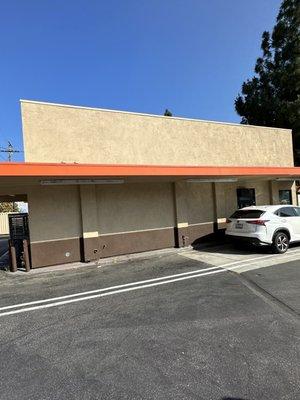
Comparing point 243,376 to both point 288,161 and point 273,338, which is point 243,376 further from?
point 288,161

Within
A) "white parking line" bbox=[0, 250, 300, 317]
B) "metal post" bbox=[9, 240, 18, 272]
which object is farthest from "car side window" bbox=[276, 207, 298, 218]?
"metal post" bbox=[9, 240, 18, 272]

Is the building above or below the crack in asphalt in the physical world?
above

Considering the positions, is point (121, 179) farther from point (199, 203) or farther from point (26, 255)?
point (199, 203)

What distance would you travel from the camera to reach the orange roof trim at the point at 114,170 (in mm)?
8945

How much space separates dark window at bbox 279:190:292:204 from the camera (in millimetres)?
17844

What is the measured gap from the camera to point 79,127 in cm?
1212

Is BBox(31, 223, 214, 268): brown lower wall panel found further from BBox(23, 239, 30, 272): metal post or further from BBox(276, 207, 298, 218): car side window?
BBox(276, 207, 298, 218): car side window

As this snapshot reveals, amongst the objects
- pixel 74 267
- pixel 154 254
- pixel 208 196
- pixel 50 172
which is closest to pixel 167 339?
pixel 50 172

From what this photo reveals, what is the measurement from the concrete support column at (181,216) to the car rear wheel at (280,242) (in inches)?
138

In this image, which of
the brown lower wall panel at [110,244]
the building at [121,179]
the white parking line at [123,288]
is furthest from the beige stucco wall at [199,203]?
the white parking line at [123,288]

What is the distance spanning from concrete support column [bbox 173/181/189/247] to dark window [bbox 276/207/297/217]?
3547 millimetres

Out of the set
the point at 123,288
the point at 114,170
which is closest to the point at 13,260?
the point at 114,170

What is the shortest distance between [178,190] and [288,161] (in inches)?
300

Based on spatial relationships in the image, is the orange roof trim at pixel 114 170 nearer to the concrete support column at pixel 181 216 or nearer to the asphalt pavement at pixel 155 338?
the concrete support column at pixel 181 216
